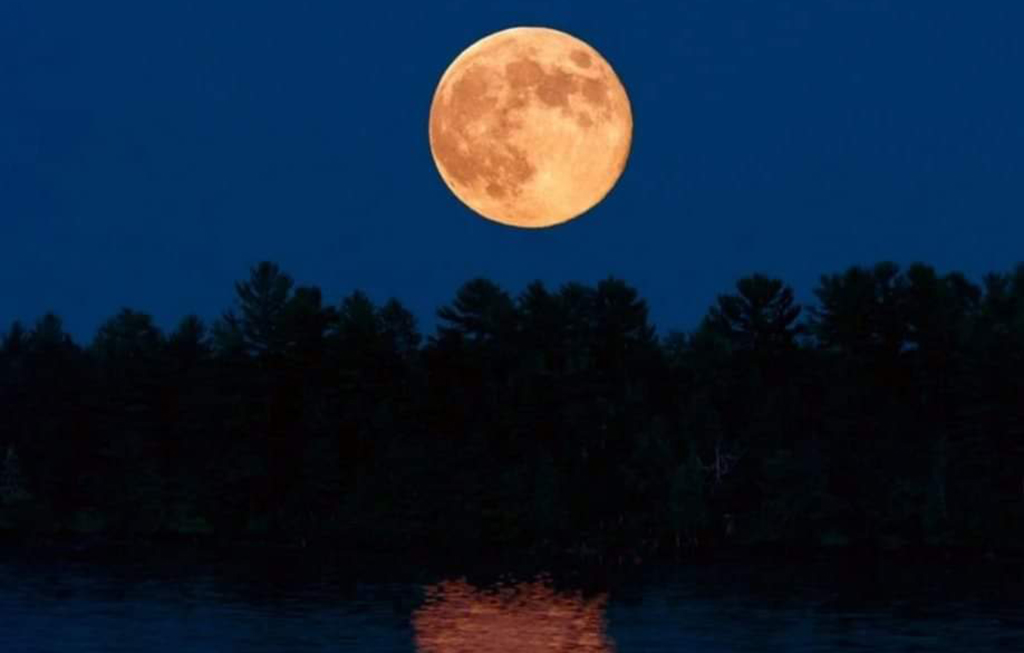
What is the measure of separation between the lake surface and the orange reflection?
0.08m

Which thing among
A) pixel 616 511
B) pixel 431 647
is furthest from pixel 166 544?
pixel 431 647

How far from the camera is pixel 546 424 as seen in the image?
90.2 metres

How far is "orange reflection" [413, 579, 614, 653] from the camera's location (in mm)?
53188

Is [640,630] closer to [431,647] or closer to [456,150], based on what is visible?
[431,647]

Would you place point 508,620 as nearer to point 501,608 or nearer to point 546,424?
point 501,608

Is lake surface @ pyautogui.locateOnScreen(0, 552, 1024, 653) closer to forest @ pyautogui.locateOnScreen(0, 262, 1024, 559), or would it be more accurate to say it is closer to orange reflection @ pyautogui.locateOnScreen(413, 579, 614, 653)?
orange reflection @ pyautogui.locateOnScreen(413, 579, 614, 653)

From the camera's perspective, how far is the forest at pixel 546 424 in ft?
276

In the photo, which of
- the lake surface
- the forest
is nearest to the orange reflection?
the lake surface

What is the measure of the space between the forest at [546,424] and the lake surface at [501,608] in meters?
7.33

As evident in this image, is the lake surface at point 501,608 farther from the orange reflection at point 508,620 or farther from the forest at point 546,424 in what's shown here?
the forest at point 546,424

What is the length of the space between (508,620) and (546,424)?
31372 millimetres

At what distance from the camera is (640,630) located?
2216 inches

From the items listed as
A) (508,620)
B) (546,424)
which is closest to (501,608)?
(508,620)

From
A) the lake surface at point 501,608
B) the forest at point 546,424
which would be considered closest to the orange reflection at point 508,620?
the lake surface at point 501,608
